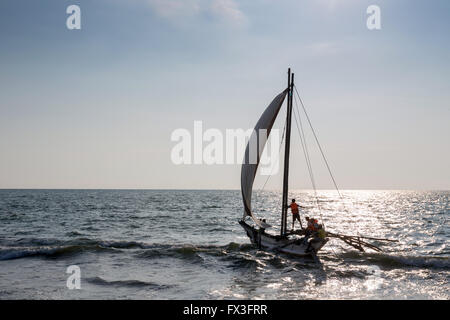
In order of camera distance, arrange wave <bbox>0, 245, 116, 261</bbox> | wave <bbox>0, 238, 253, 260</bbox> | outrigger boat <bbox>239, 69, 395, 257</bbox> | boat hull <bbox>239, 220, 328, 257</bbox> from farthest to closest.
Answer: wave <bbox>0, 238, 253, 260</bbox> → wave <bbox>0, 245, 116, 261</bbox> → outrigger boat <bbox>239, 69, 395, 257</bbox> → boat hull <bbox>239, 220, 328, 257</bbox>

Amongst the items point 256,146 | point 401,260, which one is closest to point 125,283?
point 256,146

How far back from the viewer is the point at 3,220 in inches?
1959

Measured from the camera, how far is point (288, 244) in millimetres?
24438

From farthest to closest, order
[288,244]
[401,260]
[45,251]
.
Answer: [45,251] → [401,260] → [288,244]

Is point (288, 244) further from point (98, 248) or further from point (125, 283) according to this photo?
point (98, 248)

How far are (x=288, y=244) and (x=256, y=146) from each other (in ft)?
22.4

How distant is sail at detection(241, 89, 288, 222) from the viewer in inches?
956

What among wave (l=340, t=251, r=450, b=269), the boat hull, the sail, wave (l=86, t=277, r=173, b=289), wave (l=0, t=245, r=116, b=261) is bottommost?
wave (l=340, t=251, r=450, b=269)

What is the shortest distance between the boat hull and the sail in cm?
239

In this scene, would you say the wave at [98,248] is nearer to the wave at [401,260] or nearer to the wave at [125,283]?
the wave at [125,283]

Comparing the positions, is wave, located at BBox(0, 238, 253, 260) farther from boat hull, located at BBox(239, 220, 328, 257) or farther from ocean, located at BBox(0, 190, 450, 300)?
boat hull, located at BBox(239, 220, 328, 257)

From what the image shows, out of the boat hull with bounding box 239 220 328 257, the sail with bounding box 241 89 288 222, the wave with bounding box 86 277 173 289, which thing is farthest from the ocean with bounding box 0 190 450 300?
the sail with bounding box 241 89 288 222

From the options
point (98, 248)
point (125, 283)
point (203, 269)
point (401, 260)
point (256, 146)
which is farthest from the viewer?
point (98, 248)
